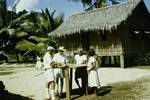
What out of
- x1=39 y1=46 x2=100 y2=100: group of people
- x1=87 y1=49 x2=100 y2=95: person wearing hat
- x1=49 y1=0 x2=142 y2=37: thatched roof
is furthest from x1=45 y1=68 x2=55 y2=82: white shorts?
x1=49 y1=0 x2=142 y2=37: thatched roof

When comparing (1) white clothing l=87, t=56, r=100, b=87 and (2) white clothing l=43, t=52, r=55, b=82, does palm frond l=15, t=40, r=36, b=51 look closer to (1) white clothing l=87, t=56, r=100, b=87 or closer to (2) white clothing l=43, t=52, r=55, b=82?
(1) white clothing l=87, t=56, r=100, b=87

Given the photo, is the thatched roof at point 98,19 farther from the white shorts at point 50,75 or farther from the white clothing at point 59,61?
the white shorts at point 50,75

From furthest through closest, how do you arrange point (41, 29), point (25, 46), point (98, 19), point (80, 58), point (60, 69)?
point (25, 46) < point (41, 29) < point (98, 19) < point (80, 58) < point (60, 69)

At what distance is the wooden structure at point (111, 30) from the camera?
84.9 ft

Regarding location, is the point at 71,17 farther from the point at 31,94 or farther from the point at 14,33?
the point at 31,94

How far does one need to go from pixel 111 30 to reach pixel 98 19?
1.68 meters

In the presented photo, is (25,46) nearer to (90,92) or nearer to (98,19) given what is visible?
(98,19)

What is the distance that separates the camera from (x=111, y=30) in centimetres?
2645

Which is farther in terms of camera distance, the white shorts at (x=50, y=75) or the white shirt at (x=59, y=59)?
the white shirt at (x=59, y=59)

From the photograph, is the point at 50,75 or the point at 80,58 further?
the point at 80,58

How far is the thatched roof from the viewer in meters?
25.5

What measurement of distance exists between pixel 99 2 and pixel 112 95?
2941 centimetres

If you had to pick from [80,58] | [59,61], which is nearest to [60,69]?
[59,61]

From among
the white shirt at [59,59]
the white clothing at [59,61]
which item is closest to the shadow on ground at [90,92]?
the white clothing at [59,61]
